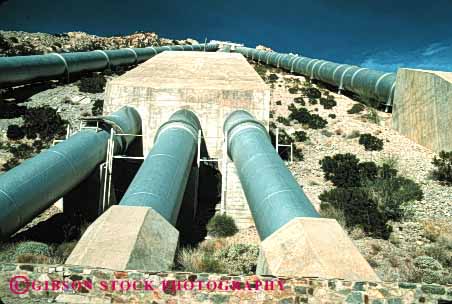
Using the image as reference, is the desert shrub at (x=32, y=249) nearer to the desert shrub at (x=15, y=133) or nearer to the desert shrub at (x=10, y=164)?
the desert shrub at (x=10, y=164)

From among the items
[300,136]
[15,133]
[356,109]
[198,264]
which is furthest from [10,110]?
[356,109]

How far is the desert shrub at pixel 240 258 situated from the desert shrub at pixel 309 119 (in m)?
14.7

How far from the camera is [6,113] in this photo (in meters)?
22.3

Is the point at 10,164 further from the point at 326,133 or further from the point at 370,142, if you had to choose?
the point at 370,142

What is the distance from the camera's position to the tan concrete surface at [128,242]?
18.6ft

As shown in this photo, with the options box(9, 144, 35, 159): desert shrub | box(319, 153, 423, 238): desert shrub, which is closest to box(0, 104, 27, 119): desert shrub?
box(9, 144, 35, 159): desert shrub

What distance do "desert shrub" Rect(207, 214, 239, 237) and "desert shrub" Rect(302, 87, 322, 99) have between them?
18.6m

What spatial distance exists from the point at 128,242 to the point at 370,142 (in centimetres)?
1740

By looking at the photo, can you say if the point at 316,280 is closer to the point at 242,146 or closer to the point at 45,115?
the point at 242,146

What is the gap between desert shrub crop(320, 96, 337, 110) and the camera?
1104 inches

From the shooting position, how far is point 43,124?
2078 centimetres

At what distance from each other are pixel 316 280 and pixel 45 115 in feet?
65.1

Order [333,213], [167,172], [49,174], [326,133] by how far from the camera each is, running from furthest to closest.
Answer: [326,133] → [333,213] → [49,174] → [167,172]

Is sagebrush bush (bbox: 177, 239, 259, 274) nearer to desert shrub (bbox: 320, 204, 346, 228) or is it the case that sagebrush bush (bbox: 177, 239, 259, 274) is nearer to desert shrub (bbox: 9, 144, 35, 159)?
desert shrub (bbox: 320, 204, 346, 228)
